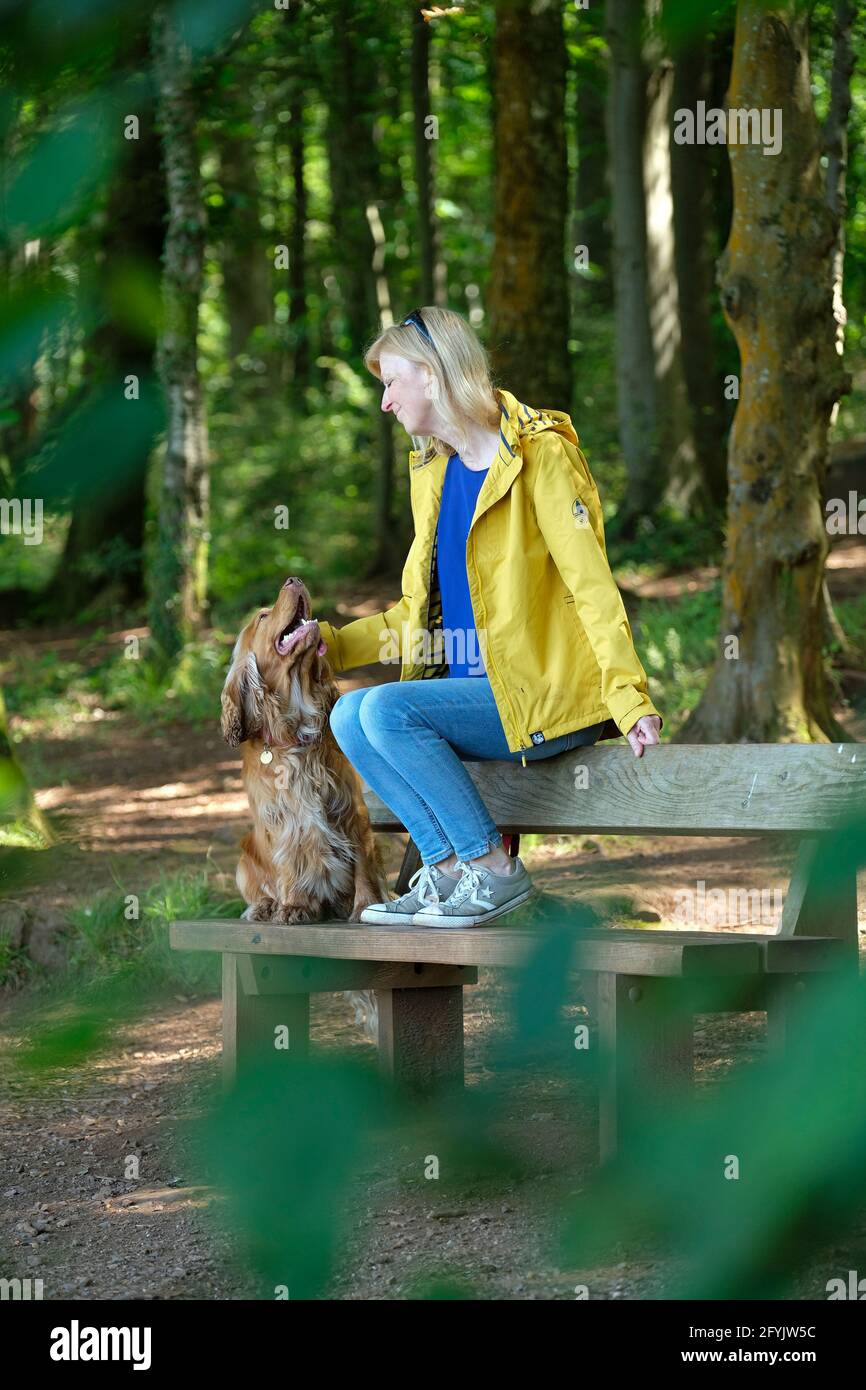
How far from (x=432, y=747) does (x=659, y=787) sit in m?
0.60

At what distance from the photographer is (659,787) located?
3980mm

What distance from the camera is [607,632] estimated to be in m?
3.81

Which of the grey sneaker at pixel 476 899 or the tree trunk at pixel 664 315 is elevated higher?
the tree trunk at pixel 664 315

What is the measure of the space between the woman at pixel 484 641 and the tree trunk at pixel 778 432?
11.9ft

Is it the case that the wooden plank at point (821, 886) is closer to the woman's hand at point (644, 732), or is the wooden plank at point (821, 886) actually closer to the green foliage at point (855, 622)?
the woman's hand at point (644, 732)

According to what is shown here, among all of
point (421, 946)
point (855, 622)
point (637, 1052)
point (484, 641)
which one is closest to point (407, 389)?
point (484, 641)

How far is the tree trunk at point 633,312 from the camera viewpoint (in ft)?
42.9

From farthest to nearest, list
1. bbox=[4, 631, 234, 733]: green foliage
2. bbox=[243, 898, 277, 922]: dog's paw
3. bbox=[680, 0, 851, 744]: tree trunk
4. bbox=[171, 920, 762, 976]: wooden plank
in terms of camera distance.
A: bbox=[4, 631, 234, 733]: green foliage → bbox=[680, 0, 851, 744]: tree trunk → bbox=[243, 898, 277, 922]: dog's paw → bbox=[171, 920, 762, 976]: wooden plank

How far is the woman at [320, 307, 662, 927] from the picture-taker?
4.02 m

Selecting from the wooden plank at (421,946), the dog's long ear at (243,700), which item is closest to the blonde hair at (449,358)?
the dog's long ear at (243,700)

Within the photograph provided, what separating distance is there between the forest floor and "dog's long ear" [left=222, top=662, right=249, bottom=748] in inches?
21.7

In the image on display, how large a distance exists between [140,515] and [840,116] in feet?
29.7

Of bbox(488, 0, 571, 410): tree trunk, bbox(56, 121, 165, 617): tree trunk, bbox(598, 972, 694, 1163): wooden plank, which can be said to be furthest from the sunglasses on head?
bbox(488, 0, 571, 410): tree trunk

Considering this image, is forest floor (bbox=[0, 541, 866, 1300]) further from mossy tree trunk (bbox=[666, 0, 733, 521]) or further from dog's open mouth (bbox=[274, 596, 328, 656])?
mossy tree trunk (bbox=[666, 0, 733, 521])
